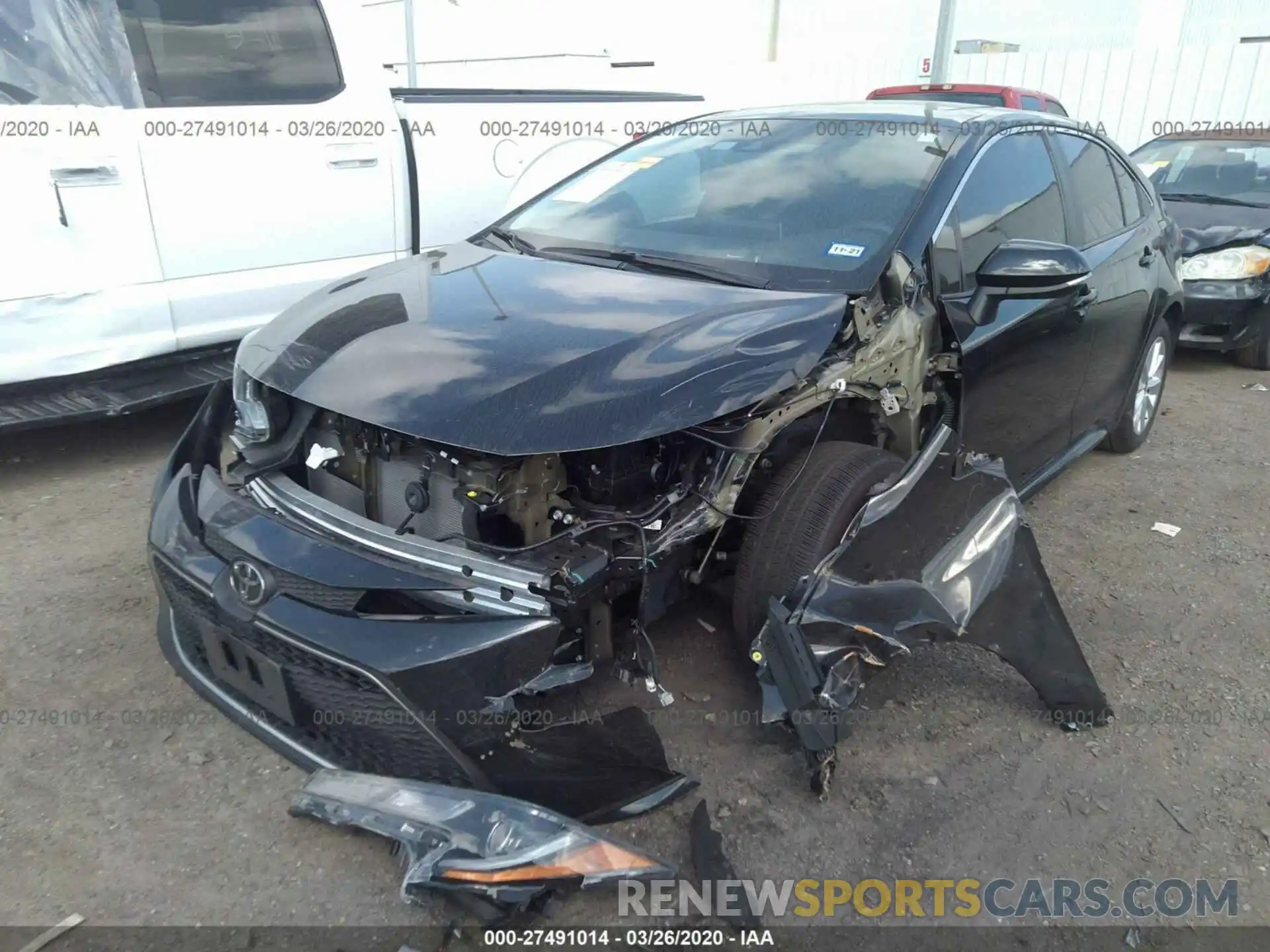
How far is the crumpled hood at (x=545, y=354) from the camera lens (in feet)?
7.40

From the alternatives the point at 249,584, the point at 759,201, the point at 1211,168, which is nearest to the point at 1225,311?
the point at 1211,168

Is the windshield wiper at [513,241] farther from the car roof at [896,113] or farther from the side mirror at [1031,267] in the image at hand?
the side mirror at [1031,267]

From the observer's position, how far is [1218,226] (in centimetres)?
680

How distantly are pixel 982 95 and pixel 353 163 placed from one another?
7.91 metres

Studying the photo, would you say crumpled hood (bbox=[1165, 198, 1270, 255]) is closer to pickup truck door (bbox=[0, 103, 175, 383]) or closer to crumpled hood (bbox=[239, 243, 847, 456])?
crumpled hood (bbox=[239, 243, 847, 456])

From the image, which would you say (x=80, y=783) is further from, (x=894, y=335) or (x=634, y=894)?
(x=894, y=335)

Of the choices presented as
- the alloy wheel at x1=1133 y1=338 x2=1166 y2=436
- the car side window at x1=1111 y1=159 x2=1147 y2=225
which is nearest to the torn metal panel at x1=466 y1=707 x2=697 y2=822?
the car side window at x1=1111 y1=159 x2=1147 y2=225

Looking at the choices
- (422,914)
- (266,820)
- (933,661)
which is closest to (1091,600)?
(933,661)

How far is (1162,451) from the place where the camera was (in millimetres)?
5227

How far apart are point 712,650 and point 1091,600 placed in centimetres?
154

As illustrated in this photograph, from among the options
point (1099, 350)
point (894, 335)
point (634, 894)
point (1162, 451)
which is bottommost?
point (1162, 451)

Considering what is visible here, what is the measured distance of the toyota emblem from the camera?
2.23 metres

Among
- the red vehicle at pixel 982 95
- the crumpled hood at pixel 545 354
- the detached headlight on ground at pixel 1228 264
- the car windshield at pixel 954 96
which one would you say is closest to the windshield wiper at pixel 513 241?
the crumpled hood at pixel 545 354

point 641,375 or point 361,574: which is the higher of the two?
point 641,375
